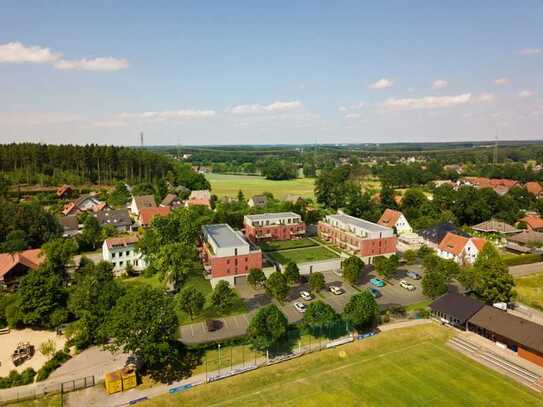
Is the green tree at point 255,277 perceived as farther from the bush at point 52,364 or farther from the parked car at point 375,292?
the bush at point 52,364

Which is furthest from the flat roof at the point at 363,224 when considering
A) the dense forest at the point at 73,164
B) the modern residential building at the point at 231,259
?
the dense forest at the point at 73,164

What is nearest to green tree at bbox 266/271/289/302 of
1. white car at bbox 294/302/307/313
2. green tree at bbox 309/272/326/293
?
white car at bbox 294/302/307/313

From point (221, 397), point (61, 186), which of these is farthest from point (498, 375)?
point (61, 186)

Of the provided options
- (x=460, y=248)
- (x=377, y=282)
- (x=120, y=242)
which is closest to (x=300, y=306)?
(x=377, y=282)

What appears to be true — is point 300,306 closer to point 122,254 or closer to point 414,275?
point 414,275

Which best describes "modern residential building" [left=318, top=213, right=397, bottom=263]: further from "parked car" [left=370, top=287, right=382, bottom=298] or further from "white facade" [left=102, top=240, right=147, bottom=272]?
"white facade" [left=102, top=240, right=147, bottom=272]

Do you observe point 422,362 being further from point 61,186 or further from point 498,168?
point 498,168
